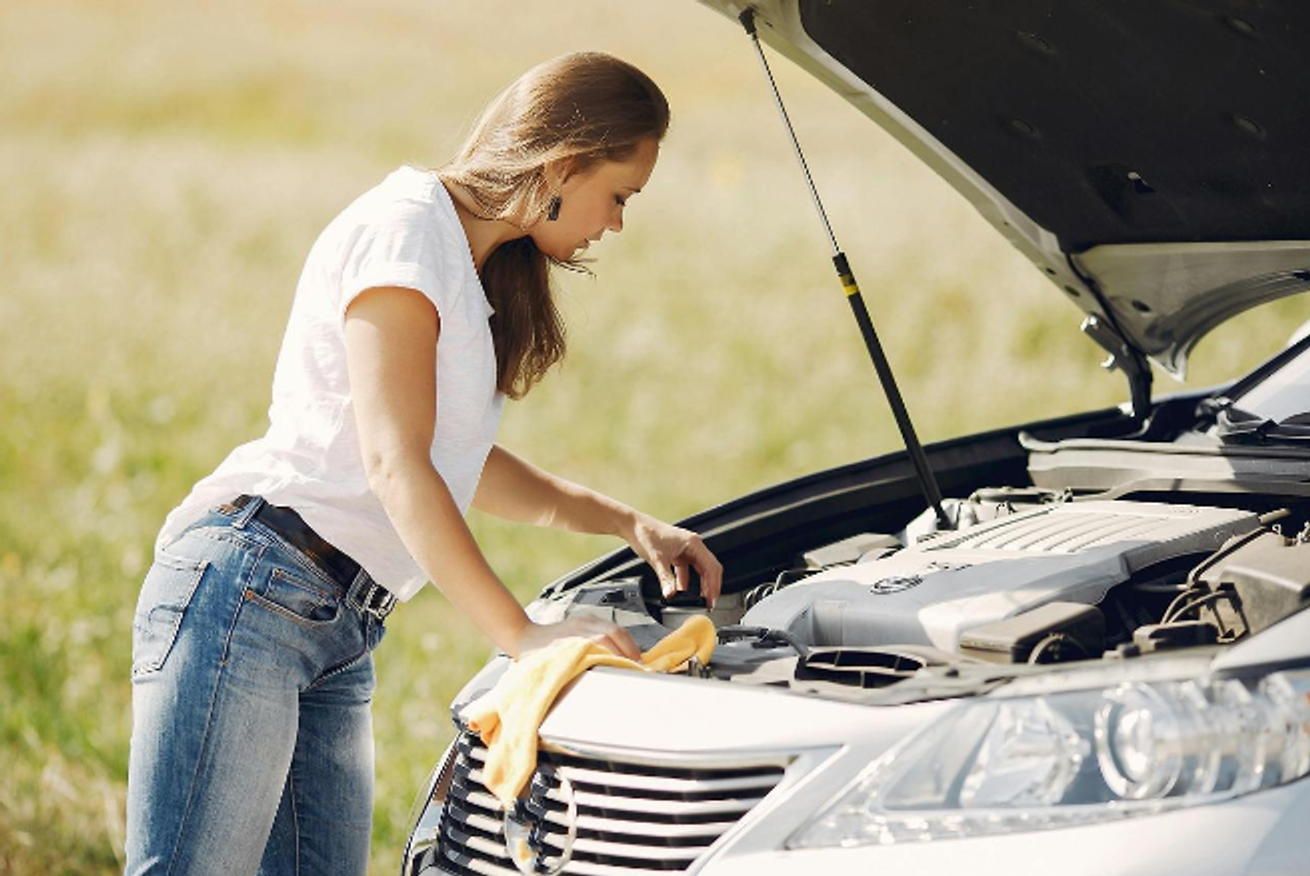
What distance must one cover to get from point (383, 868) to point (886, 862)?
97.8 inches

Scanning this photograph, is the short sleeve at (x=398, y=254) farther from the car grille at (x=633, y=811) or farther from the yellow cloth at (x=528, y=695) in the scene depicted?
the car grille at (x=633, y=811)

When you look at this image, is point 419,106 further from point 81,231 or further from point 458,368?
point 458,368

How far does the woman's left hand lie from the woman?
491 mm

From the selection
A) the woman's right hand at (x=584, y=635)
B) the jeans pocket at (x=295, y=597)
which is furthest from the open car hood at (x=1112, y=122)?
the jeans pocket at (x=295, y=597)

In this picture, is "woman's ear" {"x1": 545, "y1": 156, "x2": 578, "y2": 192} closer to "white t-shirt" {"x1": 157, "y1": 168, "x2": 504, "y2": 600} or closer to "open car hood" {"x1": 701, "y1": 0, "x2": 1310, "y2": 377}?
"white t-shirt" {"x1": 157, "y1": 168, "x2": 504, "y2": 600}

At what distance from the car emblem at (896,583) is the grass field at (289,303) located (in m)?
2.02

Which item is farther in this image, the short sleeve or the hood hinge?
the hood hinge

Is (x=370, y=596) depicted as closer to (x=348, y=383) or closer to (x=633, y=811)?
(x=348, y=383)

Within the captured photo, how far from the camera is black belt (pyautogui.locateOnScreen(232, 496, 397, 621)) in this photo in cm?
245

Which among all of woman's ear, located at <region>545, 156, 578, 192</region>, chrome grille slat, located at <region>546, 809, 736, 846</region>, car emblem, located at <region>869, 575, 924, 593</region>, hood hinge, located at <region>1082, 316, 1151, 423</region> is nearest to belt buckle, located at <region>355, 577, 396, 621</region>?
chrome grille slat, located at <region>546, 809, 736, 846</region>

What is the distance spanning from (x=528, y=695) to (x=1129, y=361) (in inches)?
85.1

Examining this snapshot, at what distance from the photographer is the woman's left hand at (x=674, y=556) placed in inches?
118

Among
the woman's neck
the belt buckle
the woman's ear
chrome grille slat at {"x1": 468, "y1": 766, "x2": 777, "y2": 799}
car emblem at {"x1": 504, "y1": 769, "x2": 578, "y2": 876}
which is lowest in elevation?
car emblem at {"x1": 504, "y1": 769, "x2": 578, "y2": 876}

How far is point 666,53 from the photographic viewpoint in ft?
58.1
